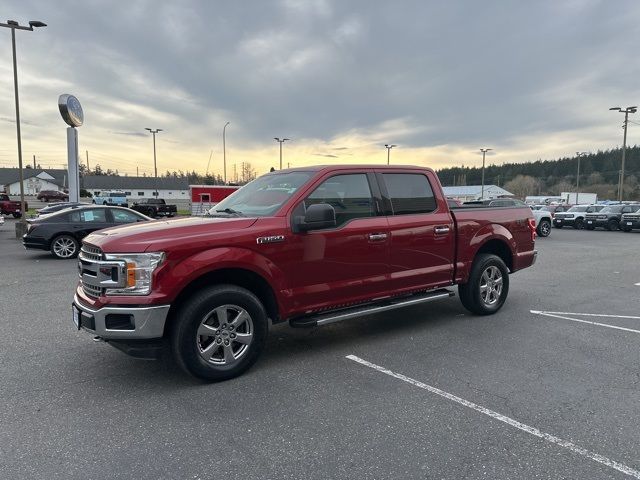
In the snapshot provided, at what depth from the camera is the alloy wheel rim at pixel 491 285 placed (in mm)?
6297

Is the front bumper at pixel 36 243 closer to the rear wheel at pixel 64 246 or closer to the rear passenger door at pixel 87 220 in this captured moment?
the rear wheel at pixel 64 246

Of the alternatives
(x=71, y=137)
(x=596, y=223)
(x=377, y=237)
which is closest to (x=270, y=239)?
(x=377, y=237)

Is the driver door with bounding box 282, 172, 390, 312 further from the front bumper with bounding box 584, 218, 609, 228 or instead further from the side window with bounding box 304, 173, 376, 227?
the front bumper with bounding box 584, 218, 609, 228

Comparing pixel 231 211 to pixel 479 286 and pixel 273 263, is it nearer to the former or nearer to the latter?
pixel 273 263

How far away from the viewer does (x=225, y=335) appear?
4090 mm

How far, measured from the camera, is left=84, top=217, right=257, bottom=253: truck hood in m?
3.76

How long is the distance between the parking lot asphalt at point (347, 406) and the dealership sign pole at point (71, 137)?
768 inches

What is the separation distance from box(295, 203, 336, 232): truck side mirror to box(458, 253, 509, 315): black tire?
108 inches

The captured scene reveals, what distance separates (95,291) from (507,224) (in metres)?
5.40

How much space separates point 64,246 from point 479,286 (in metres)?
11.3

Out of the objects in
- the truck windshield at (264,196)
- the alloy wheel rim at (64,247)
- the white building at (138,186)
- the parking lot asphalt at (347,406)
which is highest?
the white building at (138,186)

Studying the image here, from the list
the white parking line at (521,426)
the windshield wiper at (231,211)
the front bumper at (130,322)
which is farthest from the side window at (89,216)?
the white parking line at (521,426)

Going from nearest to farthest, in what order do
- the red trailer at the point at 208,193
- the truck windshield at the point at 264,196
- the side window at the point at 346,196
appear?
the truck windshield at the point at 264,196 < the side window at the point at 346,196 < the red trailer at the point at 208,193

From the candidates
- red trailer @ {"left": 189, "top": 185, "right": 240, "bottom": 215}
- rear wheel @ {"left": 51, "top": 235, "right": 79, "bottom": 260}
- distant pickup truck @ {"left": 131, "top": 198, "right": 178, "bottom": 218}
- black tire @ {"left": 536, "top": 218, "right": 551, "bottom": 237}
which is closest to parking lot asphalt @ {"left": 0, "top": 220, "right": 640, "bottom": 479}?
rear wheel @ {"left": 51, "top": 235, "right": 79, "bottom": 260}
